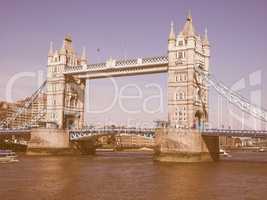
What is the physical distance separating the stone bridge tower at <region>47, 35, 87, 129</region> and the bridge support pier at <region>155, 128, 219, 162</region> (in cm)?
2461

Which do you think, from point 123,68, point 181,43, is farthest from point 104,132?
point 181,43

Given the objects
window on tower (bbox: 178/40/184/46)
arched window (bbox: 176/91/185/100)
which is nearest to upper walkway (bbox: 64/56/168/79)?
window on tower (bbox: 178/40/184/46)

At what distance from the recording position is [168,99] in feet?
185

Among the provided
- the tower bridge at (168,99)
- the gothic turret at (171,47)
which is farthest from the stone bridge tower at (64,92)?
the gothic turret at (171,47)

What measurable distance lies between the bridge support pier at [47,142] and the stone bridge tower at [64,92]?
431 cm

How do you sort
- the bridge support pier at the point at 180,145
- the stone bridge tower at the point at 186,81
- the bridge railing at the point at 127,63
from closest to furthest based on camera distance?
the bridge support pier at the point at 180,145 → the stone bridge tower at the point at 186,81 → the bridge railing at the point at 127,63

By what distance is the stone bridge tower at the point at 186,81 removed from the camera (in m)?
54.6

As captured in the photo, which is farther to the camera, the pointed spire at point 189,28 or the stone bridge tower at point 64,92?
the stone bridge tower at point 64,92

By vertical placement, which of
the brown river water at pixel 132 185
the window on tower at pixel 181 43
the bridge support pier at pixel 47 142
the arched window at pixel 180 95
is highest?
the window on tower at pixel 181 43

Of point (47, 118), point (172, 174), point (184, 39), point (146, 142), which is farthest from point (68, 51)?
point (146, 142)

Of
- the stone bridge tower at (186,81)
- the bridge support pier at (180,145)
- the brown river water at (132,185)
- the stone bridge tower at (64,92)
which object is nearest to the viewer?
the brown river water at (132,185)

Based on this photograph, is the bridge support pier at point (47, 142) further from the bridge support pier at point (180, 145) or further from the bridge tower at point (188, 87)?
the bridge support pier at point (180, 145)

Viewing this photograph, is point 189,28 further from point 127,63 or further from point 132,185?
point 132,185

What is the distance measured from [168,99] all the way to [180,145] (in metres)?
9.02
